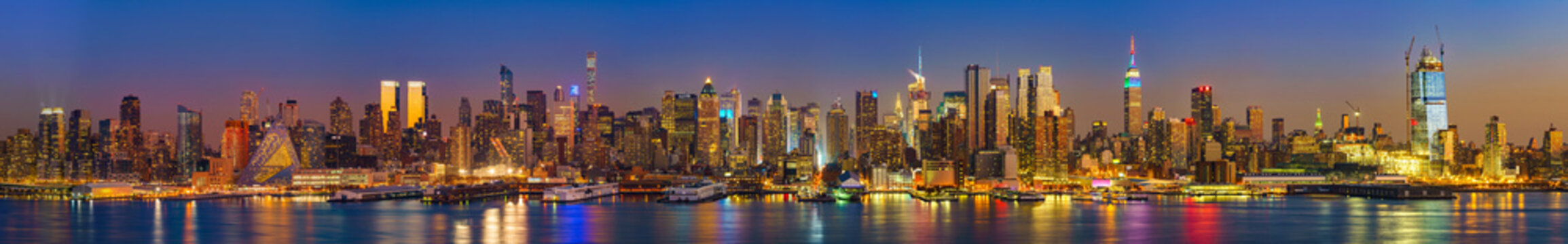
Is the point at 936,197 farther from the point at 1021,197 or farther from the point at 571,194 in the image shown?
the point at 571,194

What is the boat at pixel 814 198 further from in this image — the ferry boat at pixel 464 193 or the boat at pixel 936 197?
the ferry boat at pixel 464 193

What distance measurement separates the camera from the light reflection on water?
83562mm

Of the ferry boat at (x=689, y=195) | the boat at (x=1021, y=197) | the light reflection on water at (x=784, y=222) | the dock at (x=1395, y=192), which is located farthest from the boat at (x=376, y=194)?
the dock at (x=1395, y=192)

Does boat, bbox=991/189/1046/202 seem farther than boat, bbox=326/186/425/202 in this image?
No

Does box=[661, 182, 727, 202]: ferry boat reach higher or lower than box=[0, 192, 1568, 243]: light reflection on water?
higher

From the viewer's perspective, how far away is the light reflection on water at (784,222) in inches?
3290

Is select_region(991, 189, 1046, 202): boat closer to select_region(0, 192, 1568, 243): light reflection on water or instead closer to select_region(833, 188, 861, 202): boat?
select_region(0, 192, 1568, 243): light reflection on water

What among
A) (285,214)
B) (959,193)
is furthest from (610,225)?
(959,193)

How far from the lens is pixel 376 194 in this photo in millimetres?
161625

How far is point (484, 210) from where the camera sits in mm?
124500

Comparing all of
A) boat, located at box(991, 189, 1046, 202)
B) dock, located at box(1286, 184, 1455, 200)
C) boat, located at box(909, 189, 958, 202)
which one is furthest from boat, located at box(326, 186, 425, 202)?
dock, located at box(1286, 184, 1455, 200)

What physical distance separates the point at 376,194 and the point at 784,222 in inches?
2952

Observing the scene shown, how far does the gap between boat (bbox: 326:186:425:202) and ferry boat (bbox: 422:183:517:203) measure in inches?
207

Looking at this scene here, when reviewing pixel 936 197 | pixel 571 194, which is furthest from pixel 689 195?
pixel 936 197
